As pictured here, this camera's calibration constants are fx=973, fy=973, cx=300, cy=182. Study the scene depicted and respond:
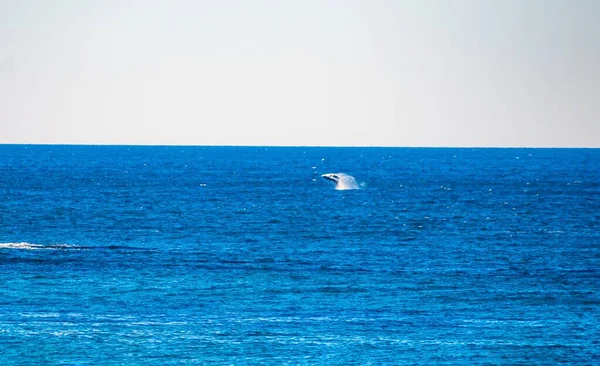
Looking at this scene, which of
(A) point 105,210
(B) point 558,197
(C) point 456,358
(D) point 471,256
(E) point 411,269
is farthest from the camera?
(B) point 558,197

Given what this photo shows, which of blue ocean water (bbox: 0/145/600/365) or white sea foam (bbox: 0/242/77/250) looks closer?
blue ocean water (bbox: 0/145/600/365)

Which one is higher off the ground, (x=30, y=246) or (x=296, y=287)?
(x=296, y=287)

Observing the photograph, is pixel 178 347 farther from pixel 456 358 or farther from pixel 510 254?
pixel 510 254

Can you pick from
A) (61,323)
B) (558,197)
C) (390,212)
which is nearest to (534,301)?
(61,323)

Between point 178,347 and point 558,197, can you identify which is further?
point 558,197

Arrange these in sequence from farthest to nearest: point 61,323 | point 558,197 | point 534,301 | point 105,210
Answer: point 558,197 → point 105,210 → point 534,301 → point 61,323

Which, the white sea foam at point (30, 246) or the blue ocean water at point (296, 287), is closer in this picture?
the blue ocean water at point (296, 287)

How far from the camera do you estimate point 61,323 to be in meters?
51.8

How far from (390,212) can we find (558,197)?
46.3 metres

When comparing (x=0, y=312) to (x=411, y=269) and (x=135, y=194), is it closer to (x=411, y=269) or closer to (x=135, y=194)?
(x=411, y=269)

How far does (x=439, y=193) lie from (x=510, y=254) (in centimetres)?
9004

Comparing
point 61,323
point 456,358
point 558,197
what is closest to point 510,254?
point 456,358

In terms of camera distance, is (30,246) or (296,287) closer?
(296,287)

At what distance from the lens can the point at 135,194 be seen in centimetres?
16538
